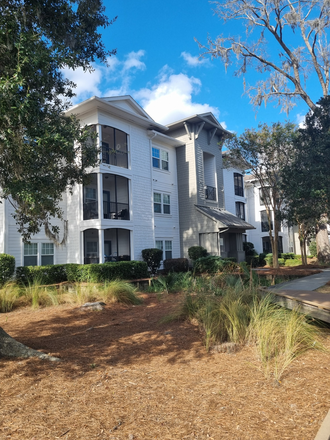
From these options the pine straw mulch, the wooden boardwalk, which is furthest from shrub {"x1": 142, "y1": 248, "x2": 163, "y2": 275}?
the pine straw mulch

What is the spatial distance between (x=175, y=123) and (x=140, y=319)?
16836mm

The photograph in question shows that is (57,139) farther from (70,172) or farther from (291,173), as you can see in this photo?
(291,173)

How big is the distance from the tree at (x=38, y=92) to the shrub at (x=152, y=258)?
1062 cm

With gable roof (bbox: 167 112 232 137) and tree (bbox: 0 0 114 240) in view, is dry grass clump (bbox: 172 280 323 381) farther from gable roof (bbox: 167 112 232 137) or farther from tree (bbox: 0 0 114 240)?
gable roof (bbox: 167 112 232 137)

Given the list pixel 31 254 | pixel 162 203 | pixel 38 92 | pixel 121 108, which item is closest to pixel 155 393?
pixel 38 92

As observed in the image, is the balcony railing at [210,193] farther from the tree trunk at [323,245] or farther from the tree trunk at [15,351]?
the tree trunk at [15,351]

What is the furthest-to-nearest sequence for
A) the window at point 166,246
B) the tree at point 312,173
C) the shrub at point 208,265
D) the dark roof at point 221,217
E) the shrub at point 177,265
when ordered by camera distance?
the window at point 166,246 < the dark roof at point 221,217 < the shrub at point 177,265 < the shrub at point 208,265 < the tree at point 312,173

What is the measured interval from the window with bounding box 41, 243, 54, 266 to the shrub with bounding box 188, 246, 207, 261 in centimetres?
822

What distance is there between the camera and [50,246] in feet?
56.0

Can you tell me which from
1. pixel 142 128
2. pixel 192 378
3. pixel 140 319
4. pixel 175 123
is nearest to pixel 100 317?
pixel 140 319

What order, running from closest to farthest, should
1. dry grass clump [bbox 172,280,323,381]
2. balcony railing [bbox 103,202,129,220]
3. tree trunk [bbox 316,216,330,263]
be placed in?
dry grass clump [bbox 172,280,323,381] → balcony railing [bbox 103,202,129,220] → tree trunk [bbox 316,216,330,263]

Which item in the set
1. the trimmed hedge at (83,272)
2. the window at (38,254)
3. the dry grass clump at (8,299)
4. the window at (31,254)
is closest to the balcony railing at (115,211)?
the window at (38,254)

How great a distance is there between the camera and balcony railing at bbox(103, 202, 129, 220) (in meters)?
18.0

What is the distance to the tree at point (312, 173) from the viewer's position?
41.7 ft
